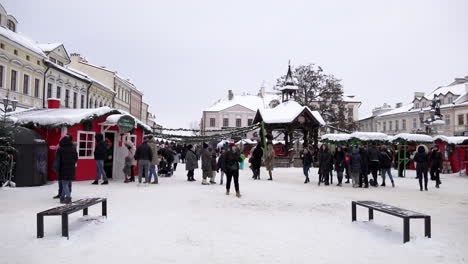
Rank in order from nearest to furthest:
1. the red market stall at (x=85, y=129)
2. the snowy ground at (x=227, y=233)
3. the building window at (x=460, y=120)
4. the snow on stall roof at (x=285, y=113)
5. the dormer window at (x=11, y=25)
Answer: the snowy ground at (x=227, y=233) → the red market stall at (x=85, y=129) → the snow on stall roof at (x=285, y=113) → the dormer window at (x=11, y=25) → the building window at (x=460, y=120)

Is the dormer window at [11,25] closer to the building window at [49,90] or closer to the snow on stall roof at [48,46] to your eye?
the snow on stall roof at [48,46]

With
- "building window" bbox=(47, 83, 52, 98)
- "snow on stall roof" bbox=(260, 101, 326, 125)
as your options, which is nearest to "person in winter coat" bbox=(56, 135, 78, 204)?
"snow on stall roof" bbox=(260, 101, 326, 125)

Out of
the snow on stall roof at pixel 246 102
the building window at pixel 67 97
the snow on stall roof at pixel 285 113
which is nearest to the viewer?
the snow on stall roof at pixel 285 113

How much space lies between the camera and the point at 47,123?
45.3ft

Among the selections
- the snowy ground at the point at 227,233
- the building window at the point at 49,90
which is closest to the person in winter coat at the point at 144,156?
the snowy ground at the point at 227,233

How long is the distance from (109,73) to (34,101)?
1995 cm

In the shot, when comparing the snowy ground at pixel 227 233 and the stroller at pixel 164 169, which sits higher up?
the stroller at pixel 164 169

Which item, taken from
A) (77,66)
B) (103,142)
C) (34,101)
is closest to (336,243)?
(103,142)

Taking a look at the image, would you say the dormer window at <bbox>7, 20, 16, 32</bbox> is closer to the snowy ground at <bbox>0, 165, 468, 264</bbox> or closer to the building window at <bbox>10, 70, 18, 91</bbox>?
the building window at <bbox>10, 70, 18, 91</bbox>

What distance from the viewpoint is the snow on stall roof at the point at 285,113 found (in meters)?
26.4

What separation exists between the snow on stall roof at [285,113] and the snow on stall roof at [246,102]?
42086 millimetres

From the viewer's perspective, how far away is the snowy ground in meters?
4.94

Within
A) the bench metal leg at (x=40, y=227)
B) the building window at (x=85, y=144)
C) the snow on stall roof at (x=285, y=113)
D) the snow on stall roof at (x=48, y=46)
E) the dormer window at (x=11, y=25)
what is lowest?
the bench metal leg at (x=40, y=227)

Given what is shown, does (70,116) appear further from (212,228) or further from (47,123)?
(212,228)
